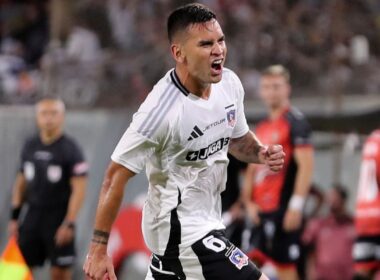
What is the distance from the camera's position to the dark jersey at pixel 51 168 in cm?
1171

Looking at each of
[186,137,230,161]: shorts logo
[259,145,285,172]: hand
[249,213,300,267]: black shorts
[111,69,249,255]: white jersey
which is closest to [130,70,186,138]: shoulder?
[111,69,249,255]: white jersey

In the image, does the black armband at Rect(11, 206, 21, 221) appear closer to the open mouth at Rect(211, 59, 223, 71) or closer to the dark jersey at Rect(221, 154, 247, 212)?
the dark jersey at Rect(221, 154, 247, 212)

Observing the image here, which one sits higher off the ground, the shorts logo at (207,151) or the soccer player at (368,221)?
the shorts logo at (207,151)

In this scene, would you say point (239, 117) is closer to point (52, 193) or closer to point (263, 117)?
point (52, 193)

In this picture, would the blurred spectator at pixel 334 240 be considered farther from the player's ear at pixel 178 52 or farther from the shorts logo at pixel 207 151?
the player's ear at pixel 178 52

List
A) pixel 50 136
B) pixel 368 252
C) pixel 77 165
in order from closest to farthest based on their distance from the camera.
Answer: pixel 368 252 < pixel 77 165 < pixel 50 136

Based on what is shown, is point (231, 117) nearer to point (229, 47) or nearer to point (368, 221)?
point (368, 221)

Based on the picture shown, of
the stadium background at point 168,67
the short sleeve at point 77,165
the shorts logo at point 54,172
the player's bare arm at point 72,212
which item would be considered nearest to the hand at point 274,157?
the player's bare arm at point 72,212

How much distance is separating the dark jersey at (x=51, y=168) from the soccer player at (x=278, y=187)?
1909mm

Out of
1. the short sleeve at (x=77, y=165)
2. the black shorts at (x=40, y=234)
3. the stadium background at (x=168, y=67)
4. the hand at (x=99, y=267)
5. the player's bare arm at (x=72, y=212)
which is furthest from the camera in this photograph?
the stadium background at (x=168, y=67)

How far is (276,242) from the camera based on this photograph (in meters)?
10.9

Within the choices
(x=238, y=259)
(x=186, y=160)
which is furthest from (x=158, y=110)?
(x=238, y=259)

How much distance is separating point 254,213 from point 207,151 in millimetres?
4657

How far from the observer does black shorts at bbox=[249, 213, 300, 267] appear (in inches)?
428
